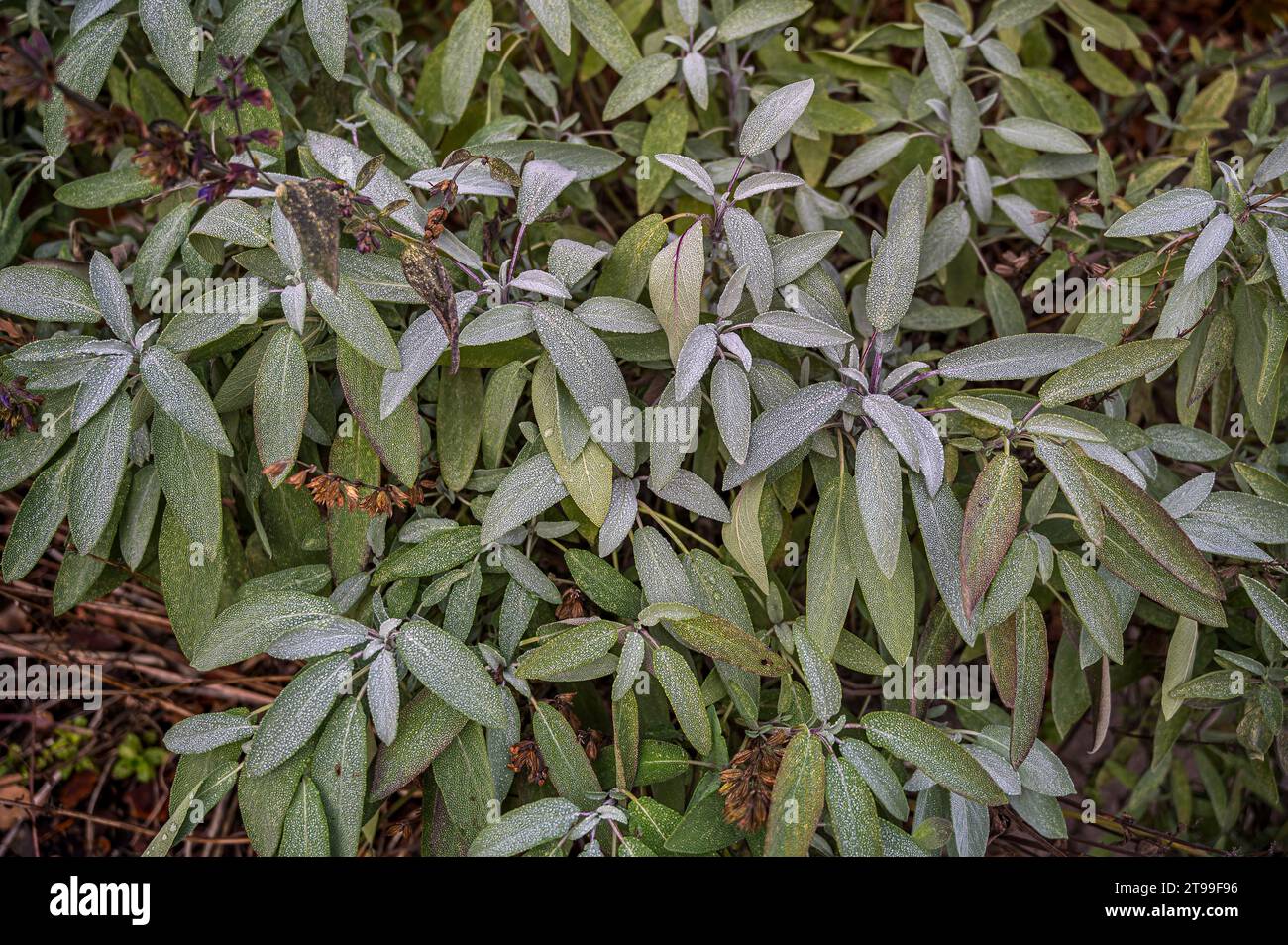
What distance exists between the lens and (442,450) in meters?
1.07

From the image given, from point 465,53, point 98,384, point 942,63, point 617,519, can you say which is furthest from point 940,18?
point 98,384

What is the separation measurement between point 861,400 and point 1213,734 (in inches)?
35.7

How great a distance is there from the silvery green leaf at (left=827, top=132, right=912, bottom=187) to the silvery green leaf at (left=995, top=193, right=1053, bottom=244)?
0.54ft

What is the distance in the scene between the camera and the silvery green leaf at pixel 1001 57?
133 cm

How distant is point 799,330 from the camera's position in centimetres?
100

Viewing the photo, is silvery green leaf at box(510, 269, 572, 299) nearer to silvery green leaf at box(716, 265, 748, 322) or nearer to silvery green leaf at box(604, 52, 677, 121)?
silvery green leaf at box(716, 265, 748, 322)

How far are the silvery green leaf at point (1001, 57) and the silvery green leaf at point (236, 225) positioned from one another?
1.04 metres

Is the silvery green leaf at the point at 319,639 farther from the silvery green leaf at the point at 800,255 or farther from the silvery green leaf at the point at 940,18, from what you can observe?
the silvery green leaf at the point at 940,18

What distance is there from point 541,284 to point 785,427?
313mm

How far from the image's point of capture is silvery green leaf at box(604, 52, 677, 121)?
4.02 ft

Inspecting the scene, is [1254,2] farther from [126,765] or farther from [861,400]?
[126,765]

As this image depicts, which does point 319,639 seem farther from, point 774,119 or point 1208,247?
point 1208,247

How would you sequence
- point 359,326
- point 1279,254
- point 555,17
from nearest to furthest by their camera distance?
point 359,326
point 1279,254
point 555,17
